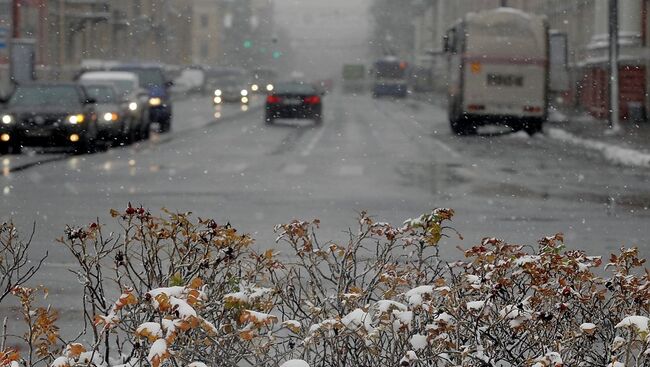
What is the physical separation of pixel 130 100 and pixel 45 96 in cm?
332

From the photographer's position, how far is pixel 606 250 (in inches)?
477

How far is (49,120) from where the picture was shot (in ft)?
93.5

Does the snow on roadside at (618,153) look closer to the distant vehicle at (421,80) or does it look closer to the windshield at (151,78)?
the windshield at (151,78)

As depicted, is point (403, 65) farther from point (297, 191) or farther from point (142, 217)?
point (142, 217)

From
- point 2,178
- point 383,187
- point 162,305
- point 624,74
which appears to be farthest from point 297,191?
point 624,74

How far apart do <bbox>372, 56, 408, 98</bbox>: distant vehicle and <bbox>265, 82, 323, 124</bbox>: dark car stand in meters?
56.4

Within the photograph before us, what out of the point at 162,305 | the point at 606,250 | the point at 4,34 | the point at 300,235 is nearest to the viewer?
the point at 162,305

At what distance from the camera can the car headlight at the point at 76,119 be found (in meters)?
28.6

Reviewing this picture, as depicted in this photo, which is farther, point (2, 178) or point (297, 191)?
point (2, 178)

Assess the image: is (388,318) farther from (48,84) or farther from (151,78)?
(151,78)

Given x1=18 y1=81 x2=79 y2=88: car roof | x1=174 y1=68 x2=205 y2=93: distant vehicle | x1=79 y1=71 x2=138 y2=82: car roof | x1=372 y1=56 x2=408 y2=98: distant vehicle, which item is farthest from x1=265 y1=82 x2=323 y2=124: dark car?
x1=372 y1=56 x2=408 y2=98: distant vehicle

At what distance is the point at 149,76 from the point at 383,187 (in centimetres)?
2229

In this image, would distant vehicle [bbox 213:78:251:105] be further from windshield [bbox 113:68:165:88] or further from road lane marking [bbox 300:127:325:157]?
windshield [bbox 113:68:165:88]

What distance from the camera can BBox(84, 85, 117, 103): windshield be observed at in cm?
3173
